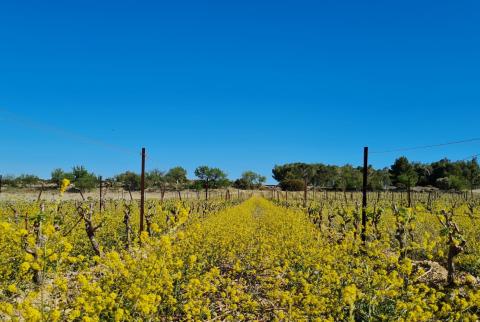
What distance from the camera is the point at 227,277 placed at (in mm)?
9008

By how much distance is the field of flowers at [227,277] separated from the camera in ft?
15.4

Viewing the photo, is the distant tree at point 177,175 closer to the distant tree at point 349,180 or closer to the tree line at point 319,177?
the tree line at point 319,177

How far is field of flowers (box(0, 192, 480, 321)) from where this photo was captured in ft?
15.4

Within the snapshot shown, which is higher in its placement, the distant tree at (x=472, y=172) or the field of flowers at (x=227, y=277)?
the distant tree at (x=472, y=172)

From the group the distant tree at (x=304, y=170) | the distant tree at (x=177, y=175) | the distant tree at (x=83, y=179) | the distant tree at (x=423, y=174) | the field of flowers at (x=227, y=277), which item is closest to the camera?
the field of flowers at (x=227, y=277)

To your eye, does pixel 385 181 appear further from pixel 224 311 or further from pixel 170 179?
pixel 224 311

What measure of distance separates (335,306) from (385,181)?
81.2 meters

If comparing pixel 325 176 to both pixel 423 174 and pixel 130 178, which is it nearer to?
pixel 423 174

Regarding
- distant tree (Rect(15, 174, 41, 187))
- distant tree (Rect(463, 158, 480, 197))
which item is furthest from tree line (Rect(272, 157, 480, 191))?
distant tree (Rect(15, 174, 41, 187))

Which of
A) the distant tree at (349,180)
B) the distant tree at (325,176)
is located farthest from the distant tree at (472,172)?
the distant tree at (325,176)

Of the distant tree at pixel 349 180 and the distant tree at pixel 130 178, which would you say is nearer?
the distant tree at pixel 349 180

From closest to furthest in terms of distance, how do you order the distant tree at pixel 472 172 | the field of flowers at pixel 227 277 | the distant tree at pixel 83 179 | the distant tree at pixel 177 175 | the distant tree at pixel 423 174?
the field of flowers at pixel 227 277
the distant tree at pixel 83 179
the distant tree at pixel 472 172
the distant tree at pixel 423 174
the distant tree at pixel 177 175

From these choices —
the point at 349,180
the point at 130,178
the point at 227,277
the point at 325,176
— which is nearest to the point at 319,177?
the point at 325,176

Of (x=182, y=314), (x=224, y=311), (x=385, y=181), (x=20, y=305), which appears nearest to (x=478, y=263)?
(x=224, y=311)
